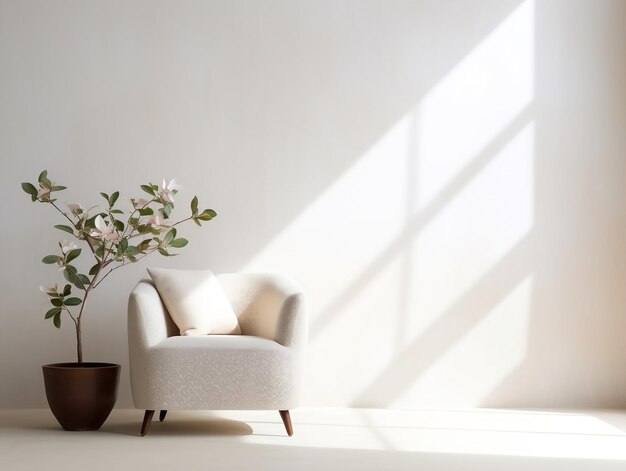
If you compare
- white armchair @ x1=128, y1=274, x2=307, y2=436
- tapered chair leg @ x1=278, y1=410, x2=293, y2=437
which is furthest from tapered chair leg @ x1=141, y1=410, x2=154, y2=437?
tapered chair leg @ x1=278, y1=410, x2=293, y2=437

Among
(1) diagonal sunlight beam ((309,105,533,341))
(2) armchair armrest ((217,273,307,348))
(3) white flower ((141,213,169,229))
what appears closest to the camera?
(2) armchair armrest ((217,273,307,348))

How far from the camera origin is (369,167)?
479 centimetres

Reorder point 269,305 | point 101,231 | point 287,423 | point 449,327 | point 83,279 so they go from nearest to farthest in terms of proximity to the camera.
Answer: point 287,423
point 101,231
point 83,279
point 269,305
point 449,327

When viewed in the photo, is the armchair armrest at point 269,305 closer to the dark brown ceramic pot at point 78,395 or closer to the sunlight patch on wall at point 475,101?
the dark brown ceramic pot at point 78,395

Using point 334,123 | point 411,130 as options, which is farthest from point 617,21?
point 334,123

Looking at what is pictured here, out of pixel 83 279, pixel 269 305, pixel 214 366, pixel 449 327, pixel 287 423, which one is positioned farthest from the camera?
pixel 449 327

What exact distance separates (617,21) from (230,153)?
94.5 inches

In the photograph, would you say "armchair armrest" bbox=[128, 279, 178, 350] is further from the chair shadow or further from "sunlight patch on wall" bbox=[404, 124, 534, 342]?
"sunlight patch on wall" bbox=[404, 124, 534, 342]

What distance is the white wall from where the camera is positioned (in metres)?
4.61

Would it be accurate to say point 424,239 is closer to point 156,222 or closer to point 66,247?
point 156,222

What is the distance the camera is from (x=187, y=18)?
15.5 ft

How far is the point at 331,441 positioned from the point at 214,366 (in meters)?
0.61

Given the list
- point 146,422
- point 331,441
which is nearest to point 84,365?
point 146,422

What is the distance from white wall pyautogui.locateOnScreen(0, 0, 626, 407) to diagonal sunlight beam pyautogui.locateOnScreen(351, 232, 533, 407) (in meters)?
0.01
